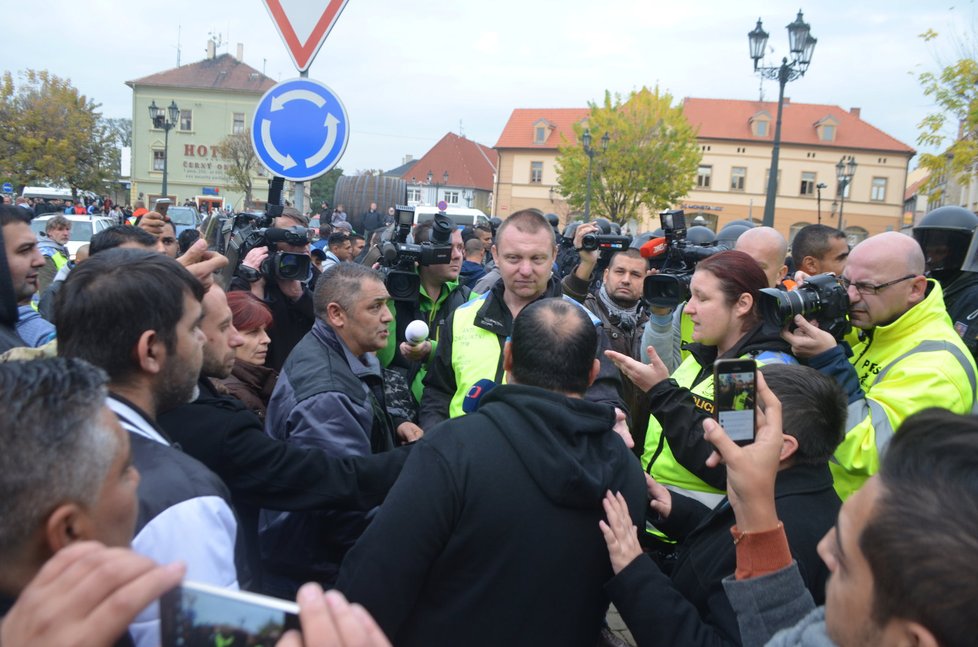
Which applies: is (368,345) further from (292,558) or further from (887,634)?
(887,634)

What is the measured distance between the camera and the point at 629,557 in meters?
2.07

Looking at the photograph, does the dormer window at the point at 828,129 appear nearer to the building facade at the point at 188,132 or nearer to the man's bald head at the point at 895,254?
the building facade at the point at 188,132

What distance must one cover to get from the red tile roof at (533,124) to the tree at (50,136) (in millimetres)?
33507

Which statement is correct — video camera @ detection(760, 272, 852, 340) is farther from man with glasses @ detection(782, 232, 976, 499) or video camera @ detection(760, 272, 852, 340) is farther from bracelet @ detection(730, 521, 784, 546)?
bracelet @ detection(730, 521, 784, 546)

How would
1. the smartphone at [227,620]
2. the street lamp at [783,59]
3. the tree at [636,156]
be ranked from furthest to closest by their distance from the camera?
the tree at [636,156] < the street lamp at [783,59] < the smartphone at [227,620]

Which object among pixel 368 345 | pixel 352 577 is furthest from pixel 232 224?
pixel 352 577

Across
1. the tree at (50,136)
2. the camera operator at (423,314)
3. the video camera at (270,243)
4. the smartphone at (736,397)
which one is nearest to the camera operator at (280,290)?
the video camera at (270,243)

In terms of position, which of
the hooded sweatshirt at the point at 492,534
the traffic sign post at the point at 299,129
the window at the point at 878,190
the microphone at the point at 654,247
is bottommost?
the hooded sweatshirt at the point at 492,534

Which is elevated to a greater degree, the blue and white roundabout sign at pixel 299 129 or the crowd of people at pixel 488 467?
the blue and white roundabout sign at pixel 299 129

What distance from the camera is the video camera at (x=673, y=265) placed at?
402 centimetres

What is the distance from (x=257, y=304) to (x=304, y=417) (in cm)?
114

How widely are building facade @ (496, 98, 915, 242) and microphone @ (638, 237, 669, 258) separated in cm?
5328

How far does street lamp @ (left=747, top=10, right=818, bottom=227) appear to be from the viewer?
12.1 metres

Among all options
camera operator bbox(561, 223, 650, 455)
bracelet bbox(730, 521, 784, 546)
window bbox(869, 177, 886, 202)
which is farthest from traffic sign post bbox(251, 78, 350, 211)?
window bbox(869, 177, 886, 202)
